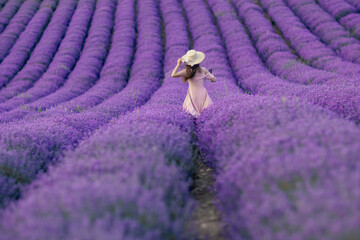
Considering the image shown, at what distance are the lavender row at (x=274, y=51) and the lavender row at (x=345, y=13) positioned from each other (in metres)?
2.99

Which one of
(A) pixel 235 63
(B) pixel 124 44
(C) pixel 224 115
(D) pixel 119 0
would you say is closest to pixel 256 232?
(C) pixel 224 115

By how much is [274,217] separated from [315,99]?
4244mm

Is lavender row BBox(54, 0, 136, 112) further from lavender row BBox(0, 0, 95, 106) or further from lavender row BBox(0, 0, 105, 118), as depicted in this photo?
lavender row BBox(0, 0, 95, 106)

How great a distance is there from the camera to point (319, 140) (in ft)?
7.04

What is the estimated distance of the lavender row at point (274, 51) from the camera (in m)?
8.73

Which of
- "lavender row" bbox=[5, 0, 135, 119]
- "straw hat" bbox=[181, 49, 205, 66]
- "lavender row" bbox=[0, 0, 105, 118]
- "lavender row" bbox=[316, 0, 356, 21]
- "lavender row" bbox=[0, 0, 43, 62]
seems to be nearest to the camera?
"straw hat" bbox=[181, 49, 205, 66]

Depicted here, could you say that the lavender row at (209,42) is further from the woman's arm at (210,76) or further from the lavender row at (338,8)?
the lavender row at (338,8)

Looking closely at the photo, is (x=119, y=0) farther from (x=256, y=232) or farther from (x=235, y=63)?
(x=256, y=232)

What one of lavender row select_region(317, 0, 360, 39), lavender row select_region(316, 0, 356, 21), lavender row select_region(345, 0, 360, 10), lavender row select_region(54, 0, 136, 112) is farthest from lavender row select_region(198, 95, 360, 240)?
lavender row select_region(345, 0, 360, 10)

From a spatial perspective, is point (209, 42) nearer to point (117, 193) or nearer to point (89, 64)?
point (89, 64)

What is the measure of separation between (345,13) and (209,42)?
273 inches

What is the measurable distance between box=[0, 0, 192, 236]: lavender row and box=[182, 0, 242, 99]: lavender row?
5.30 metres

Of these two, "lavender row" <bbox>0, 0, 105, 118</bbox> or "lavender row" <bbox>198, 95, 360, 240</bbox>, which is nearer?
"lavender row" <bbox>198, 95, 360, 240</bbox>

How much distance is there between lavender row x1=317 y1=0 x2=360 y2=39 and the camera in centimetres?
1303
